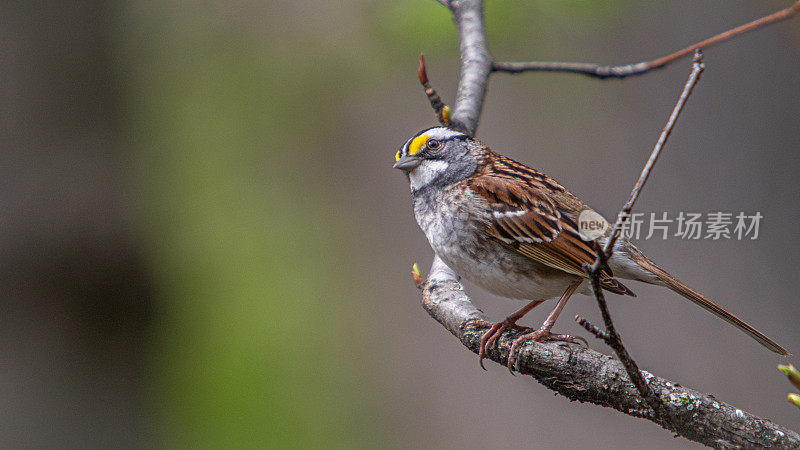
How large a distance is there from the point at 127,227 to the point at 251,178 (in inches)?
97.5

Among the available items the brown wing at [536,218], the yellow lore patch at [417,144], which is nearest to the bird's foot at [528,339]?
the brown wing at [536,218]

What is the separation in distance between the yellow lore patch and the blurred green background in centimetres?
81

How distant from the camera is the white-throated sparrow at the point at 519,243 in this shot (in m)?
2.46

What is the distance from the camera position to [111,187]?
12.5 ft

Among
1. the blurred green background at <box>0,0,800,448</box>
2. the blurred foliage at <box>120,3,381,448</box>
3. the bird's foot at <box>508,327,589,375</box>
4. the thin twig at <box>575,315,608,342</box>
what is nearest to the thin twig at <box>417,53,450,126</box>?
the blurred green background at <box>0,0,800,448</box>

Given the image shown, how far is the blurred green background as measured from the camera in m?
3.51

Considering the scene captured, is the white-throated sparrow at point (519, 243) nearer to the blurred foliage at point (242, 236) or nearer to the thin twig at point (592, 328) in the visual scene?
the thin twig at point (592, 328)

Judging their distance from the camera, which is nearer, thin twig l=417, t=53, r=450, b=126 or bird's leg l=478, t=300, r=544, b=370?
bird's leg l=478, t=300, r=544, b=370

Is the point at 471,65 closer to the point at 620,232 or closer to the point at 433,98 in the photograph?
the point at 433,98

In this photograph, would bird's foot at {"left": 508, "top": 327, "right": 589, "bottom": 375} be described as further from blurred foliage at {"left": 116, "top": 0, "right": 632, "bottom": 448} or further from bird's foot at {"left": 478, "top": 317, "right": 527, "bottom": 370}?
blurred foliage at {"left": 116, "top": 0, "right": 632, "bottom": 448}

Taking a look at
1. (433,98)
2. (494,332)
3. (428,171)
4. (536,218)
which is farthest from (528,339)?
(433,98)

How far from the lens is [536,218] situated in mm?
2562

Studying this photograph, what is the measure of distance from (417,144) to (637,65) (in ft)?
3.04

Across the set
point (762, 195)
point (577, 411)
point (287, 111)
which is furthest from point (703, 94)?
point (287, 111)
